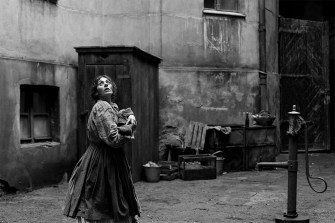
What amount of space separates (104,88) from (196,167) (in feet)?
19.8

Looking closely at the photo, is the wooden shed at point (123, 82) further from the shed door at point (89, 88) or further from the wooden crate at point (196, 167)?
the wooden crate at point (196, 167)

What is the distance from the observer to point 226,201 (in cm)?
821

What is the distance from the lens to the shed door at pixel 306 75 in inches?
610

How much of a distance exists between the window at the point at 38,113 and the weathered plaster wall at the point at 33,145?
15 centimetres

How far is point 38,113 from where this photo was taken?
10031mm

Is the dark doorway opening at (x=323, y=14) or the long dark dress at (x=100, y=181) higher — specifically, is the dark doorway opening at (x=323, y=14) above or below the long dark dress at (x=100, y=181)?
above

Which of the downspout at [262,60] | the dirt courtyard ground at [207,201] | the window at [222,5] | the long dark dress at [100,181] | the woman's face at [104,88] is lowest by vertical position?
the dirt courtyard ground at [207,201]

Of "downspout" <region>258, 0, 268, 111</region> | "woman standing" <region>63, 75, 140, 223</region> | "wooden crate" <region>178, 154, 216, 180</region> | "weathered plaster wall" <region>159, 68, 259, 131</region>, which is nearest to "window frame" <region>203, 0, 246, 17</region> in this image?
"downspout" <region>258, 0, 268, 111</region>

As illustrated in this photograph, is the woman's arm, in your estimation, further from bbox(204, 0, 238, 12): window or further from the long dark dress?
bbox(204, 0, 238, 12): window

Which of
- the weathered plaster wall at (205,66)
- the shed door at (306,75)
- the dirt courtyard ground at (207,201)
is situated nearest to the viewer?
the dirt courtyard ground at (207,201)

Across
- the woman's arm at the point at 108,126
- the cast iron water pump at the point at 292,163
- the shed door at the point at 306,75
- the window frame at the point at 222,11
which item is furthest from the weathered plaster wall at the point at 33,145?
the shed door at the point at 306,75

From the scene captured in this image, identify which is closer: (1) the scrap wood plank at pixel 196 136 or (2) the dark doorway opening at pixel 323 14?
(1) the scrap wood plank at pixel 196 136

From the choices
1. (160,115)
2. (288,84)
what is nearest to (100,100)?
(160,115)

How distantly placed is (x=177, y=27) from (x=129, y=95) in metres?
3.23
